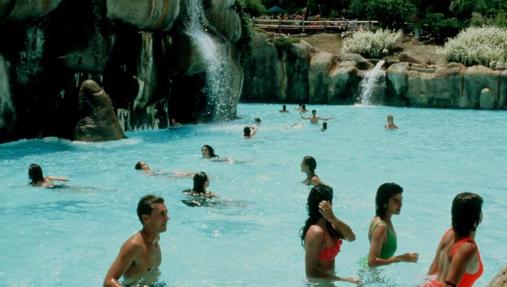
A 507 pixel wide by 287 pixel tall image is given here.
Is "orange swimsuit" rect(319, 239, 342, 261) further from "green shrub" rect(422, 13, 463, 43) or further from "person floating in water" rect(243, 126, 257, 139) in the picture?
"green shrub" rect(422, 13, 463, 43)

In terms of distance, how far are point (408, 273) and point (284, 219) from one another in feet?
11.1

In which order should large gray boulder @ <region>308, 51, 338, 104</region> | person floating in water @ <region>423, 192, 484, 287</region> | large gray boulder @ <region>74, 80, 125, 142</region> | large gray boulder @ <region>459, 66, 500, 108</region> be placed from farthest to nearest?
large gray boulder @ <region>308, 51, 338, 104</region> < large gray boulder @ <region>459, 66, 500, 108</region> < large gray boulder @ <region>74, 80, 125, 142</region> < person floating in water @ <region>423, 192, 484, 287</region>

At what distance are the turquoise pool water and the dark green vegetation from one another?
845 inches

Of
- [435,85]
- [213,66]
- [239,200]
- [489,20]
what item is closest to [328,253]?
[239,200]

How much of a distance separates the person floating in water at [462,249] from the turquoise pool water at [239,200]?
5.75 feet

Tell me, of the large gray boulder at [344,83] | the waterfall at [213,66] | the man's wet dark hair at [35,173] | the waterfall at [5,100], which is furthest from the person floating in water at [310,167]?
the large gray boulder at [344,83]

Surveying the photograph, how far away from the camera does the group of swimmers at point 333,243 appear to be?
4.57 metres

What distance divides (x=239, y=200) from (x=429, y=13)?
122 ft

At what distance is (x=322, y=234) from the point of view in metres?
5.34

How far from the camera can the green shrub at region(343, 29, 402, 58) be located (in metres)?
38.0

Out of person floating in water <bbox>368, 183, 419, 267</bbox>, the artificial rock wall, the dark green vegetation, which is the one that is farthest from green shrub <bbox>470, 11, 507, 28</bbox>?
person floating in water <bbox>368, 183, 419, 267</bbox>

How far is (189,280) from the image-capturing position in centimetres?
750

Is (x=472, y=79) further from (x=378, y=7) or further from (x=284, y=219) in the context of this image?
(x=284, y=219)

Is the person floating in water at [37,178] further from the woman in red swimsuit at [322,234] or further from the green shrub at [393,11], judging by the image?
the green shrub at [393,11]
